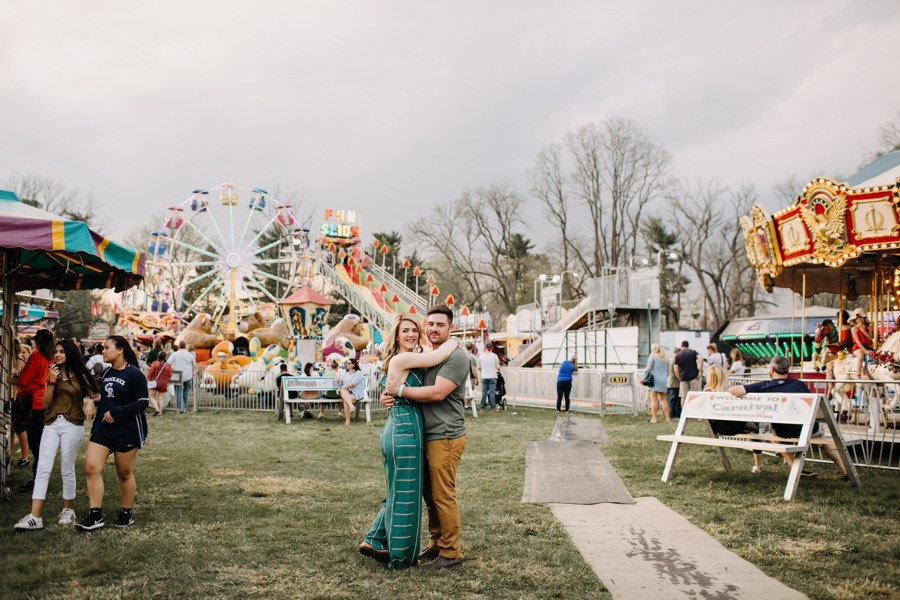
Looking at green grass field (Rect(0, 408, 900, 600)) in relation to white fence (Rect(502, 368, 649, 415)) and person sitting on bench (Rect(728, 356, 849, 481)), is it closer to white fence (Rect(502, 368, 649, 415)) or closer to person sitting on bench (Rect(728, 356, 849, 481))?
person sitting on bench (Rect(728, 356, 849, 481))

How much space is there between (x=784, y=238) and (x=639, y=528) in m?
9.61

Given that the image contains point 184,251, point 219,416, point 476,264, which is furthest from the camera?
point 476,264

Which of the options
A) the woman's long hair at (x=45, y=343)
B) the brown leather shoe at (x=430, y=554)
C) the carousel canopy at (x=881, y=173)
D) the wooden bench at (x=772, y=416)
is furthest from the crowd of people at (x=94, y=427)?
the carousel canopy at (x=881, y=173)

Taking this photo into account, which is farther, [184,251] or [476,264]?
[476,264]

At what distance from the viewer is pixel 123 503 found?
574cm

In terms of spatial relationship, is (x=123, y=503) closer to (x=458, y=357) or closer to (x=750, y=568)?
(x=458, y=357)

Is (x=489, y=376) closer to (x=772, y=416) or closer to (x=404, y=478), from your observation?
(x=772, y=416)

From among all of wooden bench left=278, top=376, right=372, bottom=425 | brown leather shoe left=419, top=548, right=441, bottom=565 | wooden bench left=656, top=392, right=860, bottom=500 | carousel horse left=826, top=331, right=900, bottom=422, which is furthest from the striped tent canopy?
carousel horse left=826, top=331, right=900, bottom=422

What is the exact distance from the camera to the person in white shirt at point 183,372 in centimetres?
1722

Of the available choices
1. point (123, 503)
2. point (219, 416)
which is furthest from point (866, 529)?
point (219, 416)

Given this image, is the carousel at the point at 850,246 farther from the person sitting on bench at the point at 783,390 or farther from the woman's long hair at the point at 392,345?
the woman's long hair at the point at 392,345

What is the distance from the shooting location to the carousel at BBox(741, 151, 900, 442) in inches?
431

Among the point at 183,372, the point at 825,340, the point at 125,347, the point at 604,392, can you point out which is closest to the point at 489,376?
the point at 604,392

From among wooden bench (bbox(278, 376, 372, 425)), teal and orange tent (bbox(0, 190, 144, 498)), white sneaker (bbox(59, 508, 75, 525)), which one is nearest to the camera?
white sneaker (bbox(59, 508, 75, 525))
